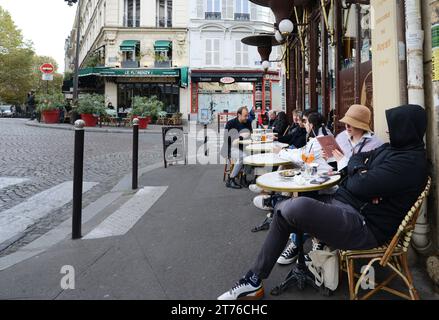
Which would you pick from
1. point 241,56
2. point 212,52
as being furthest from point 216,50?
point 241,56

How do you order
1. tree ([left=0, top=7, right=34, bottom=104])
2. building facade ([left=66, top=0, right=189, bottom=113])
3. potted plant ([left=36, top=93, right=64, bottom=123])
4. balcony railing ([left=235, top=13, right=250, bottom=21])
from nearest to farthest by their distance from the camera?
1. potted plant ([left=36, top=93, right=64, bottom=123])
2. building facade ([left=66, top=0, right=189, bottom=113])
3. balcony railing ([left=235, top=13, right=250, bottom=21])
4. tree ([left=0, top=7, right=34, bottom=104])

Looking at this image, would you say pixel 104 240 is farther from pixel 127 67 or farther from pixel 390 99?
pixel 127 67

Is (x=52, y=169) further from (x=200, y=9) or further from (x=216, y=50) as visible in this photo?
(x=200, y=9)

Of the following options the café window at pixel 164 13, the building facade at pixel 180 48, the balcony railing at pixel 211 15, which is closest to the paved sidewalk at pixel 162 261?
the building facade at pixel 180 48

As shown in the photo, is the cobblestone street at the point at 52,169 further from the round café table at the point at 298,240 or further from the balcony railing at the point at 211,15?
the balcony railing at the point at 211,15

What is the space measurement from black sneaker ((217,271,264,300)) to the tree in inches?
1793

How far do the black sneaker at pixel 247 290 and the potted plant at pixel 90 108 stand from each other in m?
20.0

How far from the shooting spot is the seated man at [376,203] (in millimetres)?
2299

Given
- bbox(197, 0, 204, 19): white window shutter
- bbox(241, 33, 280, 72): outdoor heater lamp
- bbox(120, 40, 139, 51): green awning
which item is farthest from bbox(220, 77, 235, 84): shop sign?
bbox(241, 33, 280, 72): outdoor heater lamp

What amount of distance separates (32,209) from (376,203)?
4585 mm

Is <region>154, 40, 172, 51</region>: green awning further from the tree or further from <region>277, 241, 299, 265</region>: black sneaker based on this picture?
<region>277, 241, 299, 265</region>: black sneaker

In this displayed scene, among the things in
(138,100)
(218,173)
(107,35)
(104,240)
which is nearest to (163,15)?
(107,35)

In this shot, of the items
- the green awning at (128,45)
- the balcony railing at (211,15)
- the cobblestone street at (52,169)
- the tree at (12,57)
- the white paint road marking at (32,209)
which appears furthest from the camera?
the tree at (12,57)

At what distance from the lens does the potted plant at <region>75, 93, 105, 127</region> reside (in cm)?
2081
